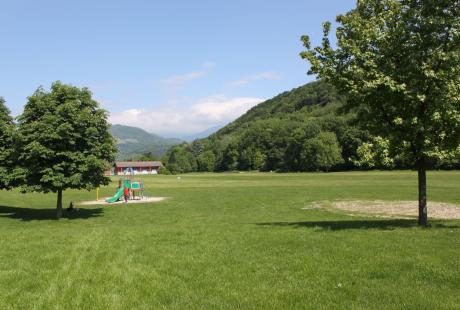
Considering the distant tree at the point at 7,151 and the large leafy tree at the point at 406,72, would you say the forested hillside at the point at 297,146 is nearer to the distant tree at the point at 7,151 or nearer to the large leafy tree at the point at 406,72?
the distant tree at the point at 7,151

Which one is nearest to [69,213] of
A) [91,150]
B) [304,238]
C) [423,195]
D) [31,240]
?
[91,150]

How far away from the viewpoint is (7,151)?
28.2 m

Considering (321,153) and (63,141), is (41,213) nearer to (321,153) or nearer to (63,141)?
(63,141)

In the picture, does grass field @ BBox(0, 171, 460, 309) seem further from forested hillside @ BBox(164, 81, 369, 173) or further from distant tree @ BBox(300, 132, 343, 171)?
distant tree @ BBox(300, 132, 343, 171)

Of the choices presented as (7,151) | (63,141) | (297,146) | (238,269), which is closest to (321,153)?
(297,146)

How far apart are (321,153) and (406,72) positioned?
121 metres

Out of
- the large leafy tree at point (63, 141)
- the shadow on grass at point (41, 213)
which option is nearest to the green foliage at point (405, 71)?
the large leafy tree at point (63, 141)

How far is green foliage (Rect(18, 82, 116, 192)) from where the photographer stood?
2653cm

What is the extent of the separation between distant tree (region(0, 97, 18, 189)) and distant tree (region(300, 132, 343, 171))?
113378 mm

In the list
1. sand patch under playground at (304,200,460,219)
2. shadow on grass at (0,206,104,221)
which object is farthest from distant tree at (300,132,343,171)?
shadow on grass at (0,206,104,221)

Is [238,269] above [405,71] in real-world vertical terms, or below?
below

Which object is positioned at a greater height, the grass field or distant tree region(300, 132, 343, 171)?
distant tree region(300, 132, 343, 171)

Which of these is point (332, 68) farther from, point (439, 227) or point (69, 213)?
point (69, 213)

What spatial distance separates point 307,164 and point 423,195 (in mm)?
126182
